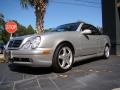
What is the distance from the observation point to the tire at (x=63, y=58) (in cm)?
618

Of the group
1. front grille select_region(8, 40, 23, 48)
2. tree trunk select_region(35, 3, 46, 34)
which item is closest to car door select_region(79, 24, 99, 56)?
front grille select_region(8, 40, 23, 48)

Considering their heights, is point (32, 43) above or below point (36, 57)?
above

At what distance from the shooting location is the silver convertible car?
6.01m

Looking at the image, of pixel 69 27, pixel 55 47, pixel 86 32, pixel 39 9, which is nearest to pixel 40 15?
pixel 39 9

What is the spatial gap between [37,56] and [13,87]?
112 cm

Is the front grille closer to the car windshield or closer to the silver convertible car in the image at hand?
the silver convertible car

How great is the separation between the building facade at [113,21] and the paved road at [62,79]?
4.11 metres

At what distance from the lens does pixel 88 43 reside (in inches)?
295

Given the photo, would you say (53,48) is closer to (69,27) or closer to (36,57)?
(36,57)


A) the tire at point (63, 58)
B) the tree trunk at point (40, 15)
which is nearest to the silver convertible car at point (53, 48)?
the tire at point (63, 58)

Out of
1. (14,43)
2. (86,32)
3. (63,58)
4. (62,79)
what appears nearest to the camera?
(62,79)

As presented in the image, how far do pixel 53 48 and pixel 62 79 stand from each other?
90cm

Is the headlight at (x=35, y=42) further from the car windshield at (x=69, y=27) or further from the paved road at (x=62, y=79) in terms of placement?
the car windshield at (x=69, y=27)

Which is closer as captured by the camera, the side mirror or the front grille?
the front grille
